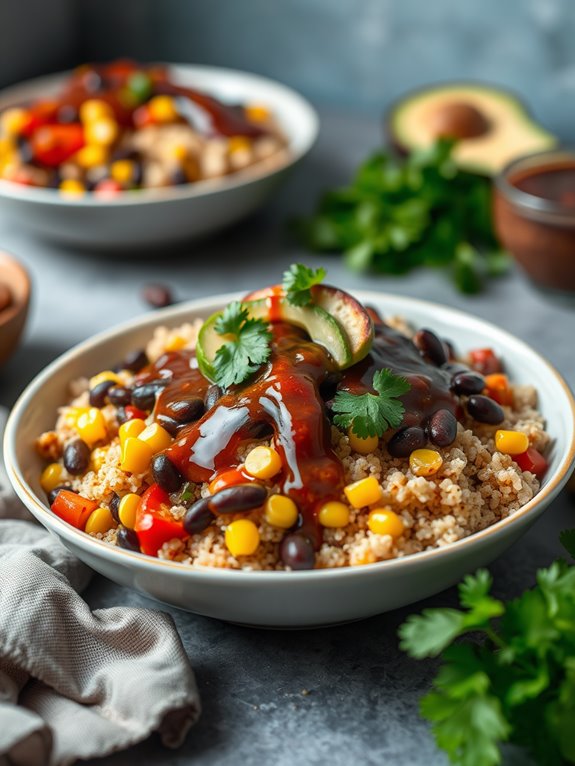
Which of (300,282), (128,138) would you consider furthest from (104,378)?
(128,138)

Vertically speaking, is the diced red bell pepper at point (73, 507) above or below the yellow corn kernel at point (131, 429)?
below

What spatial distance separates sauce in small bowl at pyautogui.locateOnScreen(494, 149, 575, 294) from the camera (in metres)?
4.52

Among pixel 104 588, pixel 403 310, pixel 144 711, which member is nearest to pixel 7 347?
pixel 104 588

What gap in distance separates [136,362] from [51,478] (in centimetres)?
57

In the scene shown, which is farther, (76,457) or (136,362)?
(136,362)

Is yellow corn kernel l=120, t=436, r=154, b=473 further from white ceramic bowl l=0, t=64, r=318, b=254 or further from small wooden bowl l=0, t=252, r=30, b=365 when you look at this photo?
white ceramic bowl l=0, t=64, r=318, b=254

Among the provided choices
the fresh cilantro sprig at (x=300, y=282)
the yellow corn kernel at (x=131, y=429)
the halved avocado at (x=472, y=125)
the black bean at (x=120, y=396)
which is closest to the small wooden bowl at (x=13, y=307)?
the black bean at (x=120, y=396)

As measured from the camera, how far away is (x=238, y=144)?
5.42 m

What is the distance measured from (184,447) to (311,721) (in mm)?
831

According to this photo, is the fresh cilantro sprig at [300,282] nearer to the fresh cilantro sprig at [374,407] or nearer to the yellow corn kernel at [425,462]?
the fresh cilantro sprig at [374,407]

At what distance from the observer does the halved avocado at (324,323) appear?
296 cm

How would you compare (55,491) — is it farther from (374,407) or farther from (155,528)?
(374,407)

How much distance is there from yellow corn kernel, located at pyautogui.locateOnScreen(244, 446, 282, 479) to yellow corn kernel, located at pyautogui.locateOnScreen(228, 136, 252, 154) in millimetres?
3027

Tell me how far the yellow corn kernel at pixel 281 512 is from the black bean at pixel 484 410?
71 centimetres
